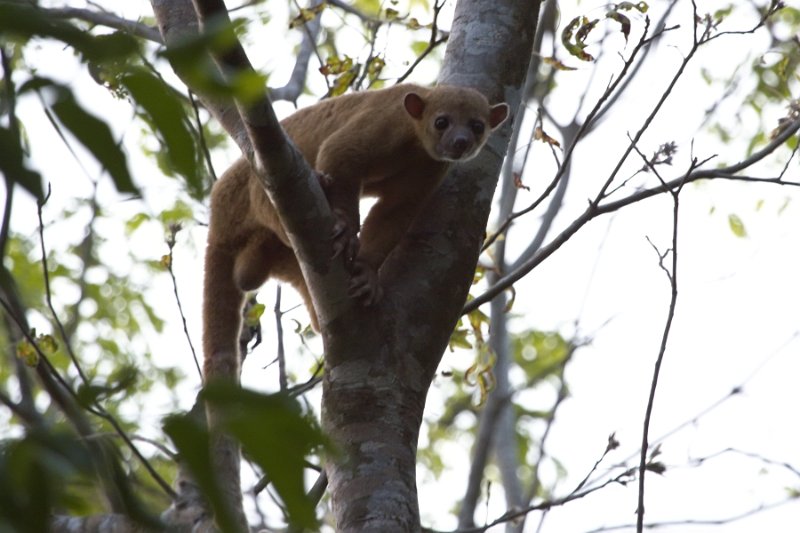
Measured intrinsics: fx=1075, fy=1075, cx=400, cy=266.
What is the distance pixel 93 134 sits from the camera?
1.10 metres

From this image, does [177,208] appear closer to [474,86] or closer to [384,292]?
[474,86]

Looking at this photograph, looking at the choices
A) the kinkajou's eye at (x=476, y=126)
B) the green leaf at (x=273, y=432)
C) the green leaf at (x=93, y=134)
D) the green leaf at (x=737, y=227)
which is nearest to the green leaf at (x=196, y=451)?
the green leaf at (x=273, y=432)

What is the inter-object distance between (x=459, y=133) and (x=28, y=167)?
432 centimetres

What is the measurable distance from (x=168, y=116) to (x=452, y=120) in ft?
14.8

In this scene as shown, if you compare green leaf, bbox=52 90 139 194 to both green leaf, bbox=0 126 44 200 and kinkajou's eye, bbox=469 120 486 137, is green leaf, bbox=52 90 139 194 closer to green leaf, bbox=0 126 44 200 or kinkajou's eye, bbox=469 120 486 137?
green leaf, bbox=0 126 44 200

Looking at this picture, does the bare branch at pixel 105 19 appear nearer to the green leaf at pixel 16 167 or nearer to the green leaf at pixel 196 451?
the green leaf at pixel 16 167

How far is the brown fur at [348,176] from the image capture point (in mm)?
5105

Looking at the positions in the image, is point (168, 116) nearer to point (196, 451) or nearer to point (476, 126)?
point (196, 451)

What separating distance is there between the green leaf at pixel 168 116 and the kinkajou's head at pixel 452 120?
4.13 metres

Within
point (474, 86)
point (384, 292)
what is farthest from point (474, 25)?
→ point (384, 292)

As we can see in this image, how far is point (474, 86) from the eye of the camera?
17.9 ft

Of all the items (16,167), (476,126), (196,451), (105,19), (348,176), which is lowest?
(196,451)

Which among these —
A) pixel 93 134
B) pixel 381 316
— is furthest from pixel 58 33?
pixel 381 316

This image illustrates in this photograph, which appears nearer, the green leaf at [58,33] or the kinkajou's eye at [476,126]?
the green leaf at [58,33]
